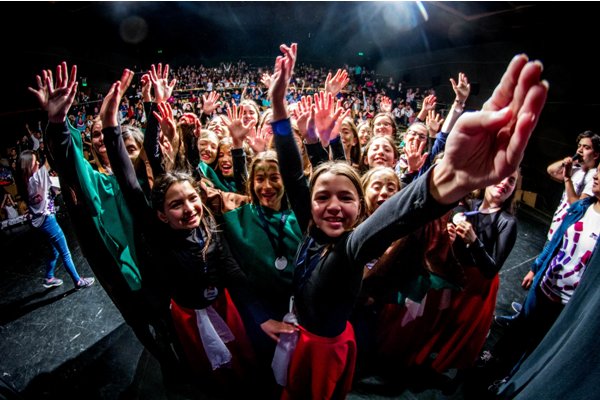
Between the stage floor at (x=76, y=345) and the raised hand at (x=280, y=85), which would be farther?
the stage floor at (x=76, y=345)

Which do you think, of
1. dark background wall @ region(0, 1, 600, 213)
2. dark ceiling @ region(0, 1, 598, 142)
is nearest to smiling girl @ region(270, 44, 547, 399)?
dark background wall @ region(0, 1, 600, 213)

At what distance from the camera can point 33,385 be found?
2.07 metres

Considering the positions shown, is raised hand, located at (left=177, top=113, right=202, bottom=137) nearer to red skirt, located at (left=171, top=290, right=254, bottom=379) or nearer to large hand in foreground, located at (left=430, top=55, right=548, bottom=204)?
red skirt, located at (left=171, top=290, right=254, bottom=379)

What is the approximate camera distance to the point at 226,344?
71.4 inches

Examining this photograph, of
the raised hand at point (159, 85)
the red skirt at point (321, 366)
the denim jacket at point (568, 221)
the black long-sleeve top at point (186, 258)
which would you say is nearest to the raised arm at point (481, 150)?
the red skirt at point (321, 366)

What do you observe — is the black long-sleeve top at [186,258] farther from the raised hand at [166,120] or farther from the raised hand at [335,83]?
the raised hand at [335,83]

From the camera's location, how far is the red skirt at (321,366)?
4.21 feet

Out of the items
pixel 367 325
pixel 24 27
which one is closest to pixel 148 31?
pixel 24 27

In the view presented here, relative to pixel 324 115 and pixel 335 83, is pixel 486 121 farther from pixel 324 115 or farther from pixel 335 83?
pixel 335 83

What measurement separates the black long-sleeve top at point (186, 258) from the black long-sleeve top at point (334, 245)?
0.47m

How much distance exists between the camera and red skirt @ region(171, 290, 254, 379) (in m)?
1.70

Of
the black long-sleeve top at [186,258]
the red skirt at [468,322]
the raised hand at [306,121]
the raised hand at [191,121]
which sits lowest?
the red skirt at [468,322]

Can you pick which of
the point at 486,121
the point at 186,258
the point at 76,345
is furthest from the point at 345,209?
the point at 76,345

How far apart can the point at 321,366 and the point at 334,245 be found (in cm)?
62
